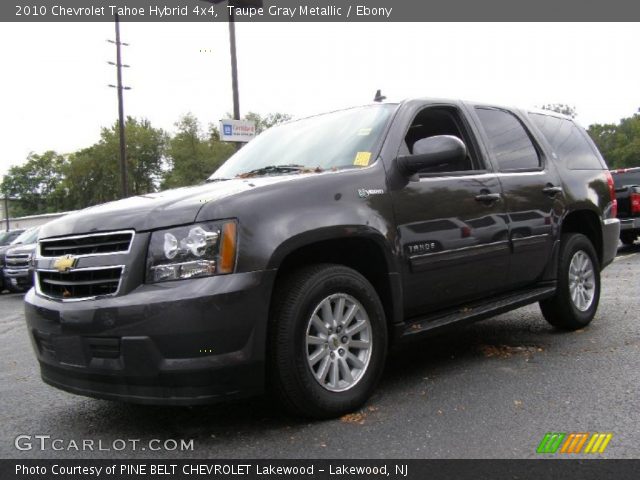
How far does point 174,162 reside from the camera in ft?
201

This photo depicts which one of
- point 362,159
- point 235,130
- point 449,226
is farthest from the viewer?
point 235,130

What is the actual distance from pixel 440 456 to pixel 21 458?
6.85 ft

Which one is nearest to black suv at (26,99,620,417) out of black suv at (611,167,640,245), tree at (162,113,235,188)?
black suv at (611,167,640,245)

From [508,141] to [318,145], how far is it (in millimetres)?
1680

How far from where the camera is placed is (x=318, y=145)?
13.9 ft

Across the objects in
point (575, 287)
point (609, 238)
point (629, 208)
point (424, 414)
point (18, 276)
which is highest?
point (629, 208)

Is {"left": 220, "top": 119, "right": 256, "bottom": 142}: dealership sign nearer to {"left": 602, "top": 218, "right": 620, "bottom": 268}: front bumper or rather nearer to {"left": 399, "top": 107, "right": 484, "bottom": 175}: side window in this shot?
{"left": 602, "top": 218, "right": 620, "bottom": 268}: front bumper

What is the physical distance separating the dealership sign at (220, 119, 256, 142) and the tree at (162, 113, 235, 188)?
44.4 meters

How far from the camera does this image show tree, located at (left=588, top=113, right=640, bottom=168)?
81125 millimetres

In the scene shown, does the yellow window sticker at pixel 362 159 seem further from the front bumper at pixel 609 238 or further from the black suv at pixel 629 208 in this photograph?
the black suv at pixel 629 208

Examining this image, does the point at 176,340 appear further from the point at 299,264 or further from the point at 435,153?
the point at 435,153

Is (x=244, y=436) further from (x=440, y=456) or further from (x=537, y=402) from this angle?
(x=537, y=402)

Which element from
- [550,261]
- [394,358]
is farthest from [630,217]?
[394,358]

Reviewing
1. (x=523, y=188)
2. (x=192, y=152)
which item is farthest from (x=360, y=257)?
(x=192, y=152)
